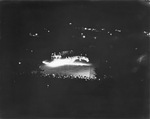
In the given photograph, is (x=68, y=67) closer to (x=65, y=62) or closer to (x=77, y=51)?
(x=65, y=62)

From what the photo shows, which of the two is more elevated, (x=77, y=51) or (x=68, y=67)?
(x=77, y=51)

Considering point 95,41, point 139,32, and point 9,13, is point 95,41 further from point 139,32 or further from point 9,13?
point 9,13

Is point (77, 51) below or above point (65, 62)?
above

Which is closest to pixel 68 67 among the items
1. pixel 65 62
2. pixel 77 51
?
pixel 65 62

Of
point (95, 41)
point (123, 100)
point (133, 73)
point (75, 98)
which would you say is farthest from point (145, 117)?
point (95, 41)
